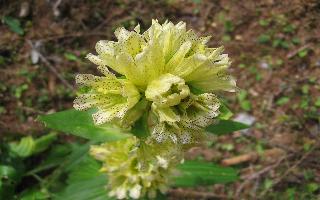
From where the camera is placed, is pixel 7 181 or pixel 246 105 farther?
pixel 246 105

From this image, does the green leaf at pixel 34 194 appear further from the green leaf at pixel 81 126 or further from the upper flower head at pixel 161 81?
the upper flower head at pixel 161 81

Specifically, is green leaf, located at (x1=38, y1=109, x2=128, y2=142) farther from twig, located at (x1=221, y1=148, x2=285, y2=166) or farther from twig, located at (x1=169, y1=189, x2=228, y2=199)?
twig, located at (x1=221, y1=148, x2=285, y2=166)

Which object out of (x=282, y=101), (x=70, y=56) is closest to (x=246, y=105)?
(x=282, y=101)

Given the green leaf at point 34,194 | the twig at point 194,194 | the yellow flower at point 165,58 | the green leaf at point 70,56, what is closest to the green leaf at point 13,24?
the green leaf at point 70,56

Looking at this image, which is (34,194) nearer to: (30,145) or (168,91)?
(30,145)

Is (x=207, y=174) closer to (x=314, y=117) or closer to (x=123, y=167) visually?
(x=123, y=167)

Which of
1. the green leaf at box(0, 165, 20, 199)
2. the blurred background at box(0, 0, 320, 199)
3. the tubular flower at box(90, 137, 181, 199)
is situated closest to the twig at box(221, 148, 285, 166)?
the blurred background at box(0, 0, 320, 199)
